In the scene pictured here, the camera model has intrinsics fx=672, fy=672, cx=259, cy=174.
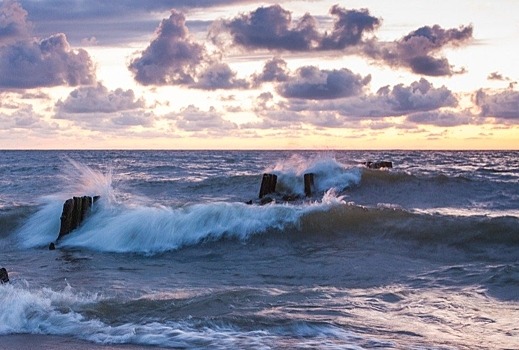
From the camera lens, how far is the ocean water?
25.2ft

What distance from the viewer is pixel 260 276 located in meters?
11.7

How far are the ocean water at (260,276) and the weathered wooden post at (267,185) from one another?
34.7 inches

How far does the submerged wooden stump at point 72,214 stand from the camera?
16438 millimetres

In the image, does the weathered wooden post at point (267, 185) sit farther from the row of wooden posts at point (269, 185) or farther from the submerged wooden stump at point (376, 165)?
the submerged wooden stump at point (376, 165)

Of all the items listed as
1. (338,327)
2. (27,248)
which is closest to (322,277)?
(338,327)

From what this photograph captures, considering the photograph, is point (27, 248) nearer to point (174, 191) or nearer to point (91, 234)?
point (91, 234)

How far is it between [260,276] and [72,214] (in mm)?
6778

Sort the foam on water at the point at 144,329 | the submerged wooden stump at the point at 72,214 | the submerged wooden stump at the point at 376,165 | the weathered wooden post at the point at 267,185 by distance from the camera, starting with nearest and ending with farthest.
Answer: the foam on water at the point at 144,329, the submerged wooden stump at the point at 72,214, the weathered wooden post at the point at 267,185, the submerged wooden stump at the point at 376,165

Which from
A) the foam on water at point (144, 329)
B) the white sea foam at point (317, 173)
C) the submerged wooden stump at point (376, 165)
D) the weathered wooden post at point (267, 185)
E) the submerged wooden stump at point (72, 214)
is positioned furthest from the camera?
the submerged wooden stump at point (376, 165)

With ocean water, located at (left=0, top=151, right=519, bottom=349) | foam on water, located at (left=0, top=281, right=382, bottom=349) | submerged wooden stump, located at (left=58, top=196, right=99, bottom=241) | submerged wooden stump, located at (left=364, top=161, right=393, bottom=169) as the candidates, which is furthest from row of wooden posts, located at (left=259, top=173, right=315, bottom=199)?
foam on water, located at (left=0, top=281, right=382, bottom=349)

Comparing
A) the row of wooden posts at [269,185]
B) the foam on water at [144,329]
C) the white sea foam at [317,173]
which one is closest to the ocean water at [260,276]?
the foam on water at [144,329]

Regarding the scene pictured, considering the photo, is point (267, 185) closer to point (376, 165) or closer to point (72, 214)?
point (72, 214)

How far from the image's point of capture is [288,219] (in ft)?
53.1

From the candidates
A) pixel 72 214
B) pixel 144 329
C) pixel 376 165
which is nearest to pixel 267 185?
pixel 72 214
